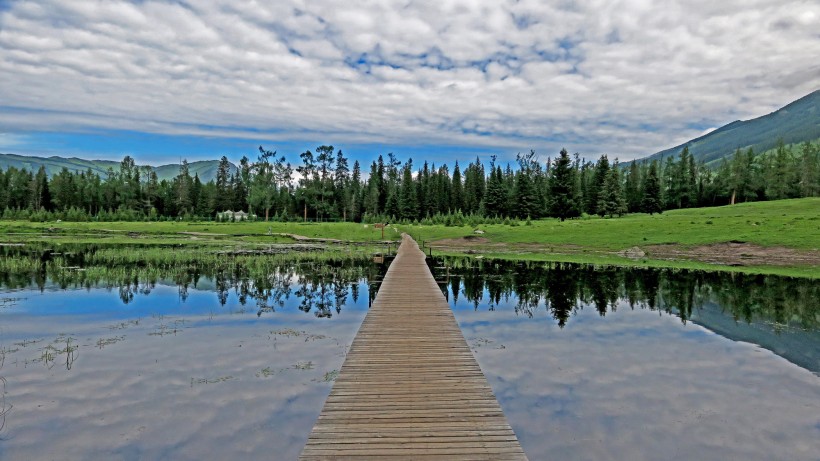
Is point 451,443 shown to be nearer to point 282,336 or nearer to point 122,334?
point 282,336

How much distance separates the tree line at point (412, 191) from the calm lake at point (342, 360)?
5813cm

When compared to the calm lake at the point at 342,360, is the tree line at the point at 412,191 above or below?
above

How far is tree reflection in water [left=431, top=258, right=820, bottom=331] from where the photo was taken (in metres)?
19.2

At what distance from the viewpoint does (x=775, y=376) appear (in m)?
11.8

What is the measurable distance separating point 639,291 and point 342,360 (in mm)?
18148

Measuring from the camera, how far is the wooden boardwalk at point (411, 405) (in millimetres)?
6844

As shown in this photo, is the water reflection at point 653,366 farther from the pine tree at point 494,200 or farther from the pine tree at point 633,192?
the pine tree at point 633,192

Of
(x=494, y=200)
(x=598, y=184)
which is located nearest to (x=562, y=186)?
(x=598, y=184)

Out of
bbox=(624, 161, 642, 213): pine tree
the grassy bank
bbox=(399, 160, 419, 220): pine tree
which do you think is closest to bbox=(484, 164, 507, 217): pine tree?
bbox=(399, 160, 419, 220): pine tree

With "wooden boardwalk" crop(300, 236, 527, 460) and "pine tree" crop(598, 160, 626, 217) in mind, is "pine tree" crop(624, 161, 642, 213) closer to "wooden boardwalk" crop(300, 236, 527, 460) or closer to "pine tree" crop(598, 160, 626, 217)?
"pine tree" crop(598, 160, 626, 217)

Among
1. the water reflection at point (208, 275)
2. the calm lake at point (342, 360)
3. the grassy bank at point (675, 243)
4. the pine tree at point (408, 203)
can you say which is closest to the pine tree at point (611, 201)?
the grassy bank at point (675, 243)

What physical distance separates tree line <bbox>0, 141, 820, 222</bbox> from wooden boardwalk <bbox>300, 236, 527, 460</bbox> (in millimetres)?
67889

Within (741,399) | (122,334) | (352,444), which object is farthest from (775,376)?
(122,334)

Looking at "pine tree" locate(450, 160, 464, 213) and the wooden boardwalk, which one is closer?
the wooden boardwalk
